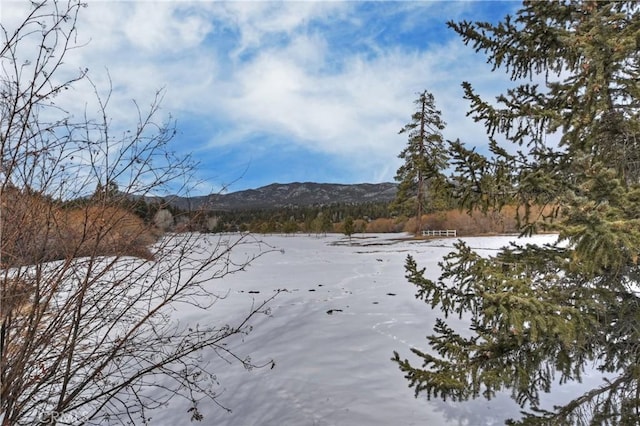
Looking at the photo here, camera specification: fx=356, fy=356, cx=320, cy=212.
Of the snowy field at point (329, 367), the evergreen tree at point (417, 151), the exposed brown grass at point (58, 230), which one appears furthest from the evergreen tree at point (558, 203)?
the evergreen tree at point (417, 151)

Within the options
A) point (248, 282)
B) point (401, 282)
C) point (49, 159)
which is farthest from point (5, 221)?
point (401, 282)

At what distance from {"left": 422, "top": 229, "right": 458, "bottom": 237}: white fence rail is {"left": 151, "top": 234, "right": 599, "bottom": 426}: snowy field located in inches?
853

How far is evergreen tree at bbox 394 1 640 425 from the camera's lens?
6.79 ft

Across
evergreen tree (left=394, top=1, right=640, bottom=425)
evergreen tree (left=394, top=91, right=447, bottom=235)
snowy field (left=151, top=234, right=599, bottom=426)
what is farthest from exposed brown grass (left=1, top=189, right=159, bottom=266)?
evergreen tree (left=394, top=91, right=447, bottom=235)

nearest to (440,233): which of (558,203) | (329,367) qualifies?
(329,367)

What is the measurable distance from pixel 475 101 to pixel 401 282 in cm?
841

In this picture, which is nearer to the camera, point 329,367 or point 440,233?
point 329,367

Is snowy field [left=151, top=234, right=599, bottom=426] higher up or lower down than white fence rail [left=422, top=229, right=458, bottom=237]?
lower down

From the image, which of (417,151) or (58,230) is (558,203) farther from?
(417,151)

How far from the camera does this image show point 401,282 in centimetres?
1066

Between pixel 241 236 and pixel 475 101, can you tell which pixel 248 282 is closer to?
pixel 241 236

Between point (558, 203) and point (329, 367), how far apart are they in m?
3.58

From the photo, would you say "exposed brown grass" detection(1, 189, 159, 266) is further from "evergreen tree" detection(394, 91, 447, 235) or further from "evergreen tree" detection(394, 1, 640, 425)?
"evergreen tree" detection(394, 91, 447, 235)

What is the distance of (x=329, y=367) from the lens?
484 centimetres
